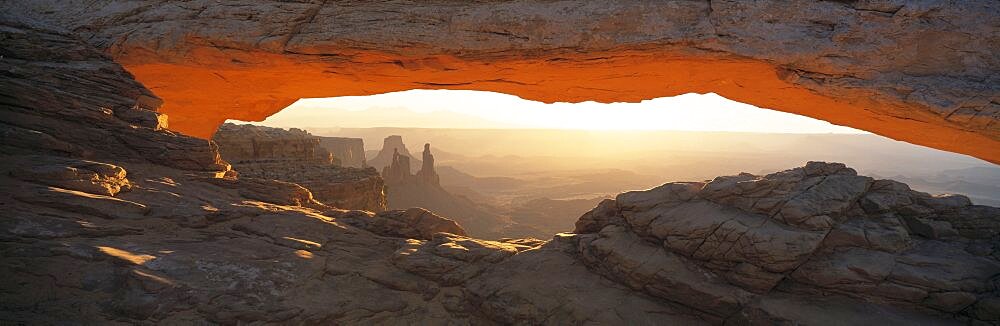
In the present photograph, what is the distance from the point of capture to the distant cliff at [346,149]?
80.3 meters

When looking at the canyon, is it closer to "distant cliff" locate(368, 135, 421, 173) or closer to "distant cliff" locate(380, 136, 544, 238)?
"distant cliff" locate(380, 136, 544, 238)

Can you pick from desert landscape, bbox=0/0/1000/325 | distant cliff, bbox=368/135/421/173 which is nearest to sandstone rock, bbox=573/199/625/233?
desert landscape, bbox=0/0/1000/325

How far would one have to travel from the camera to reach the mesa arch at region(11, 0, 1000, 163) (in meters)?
9.73

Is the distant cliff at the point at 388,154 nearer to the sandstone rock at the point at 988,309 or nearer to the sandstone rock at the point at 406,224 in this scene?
the sandstone rock at the point at 406,224

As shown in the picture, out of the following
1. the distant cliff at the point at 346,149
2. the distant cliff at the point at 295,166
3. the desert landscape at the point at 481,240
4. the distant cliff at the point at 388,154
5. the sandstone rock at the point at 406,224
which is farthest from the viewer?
the distant cliff at the point at 388,154

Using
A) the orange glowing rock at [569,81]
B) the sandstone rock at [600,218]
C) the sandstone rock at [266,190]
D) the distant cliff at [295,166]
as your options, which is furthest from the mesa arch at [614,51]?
the distant cliff at [295,166]

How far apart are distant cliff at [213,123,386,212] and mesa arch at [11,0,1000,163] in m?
12.3

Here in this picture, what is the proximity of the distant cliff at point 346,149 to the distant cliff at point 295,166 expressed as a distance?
4722 centimetres

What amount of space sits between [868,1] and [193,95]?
65.5 feet

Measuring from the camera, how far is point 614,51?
11.3 m

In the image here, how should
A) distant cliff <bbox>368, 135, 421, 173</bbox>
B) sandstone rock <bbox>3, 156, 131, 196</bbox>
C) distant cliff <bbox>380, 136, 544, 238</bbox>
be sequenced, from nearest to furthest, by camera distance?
sandstone rock <bbox>3, 156, 131, 196</bbox>, distant cliff <bbox>380, 136, 544, 238</bbox>, distant cliff <bbox>368, 135, 421, 173</bbox>

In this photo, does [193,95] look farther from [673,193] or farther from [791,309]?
[791,309]

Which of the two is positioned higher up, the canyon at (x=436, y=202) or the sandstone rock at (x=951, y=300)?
the sandstone rock at (x=951, y=300)

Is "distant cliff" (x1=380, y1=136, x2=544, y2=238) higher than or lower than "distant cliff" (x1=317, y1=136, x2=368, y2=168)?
lower
